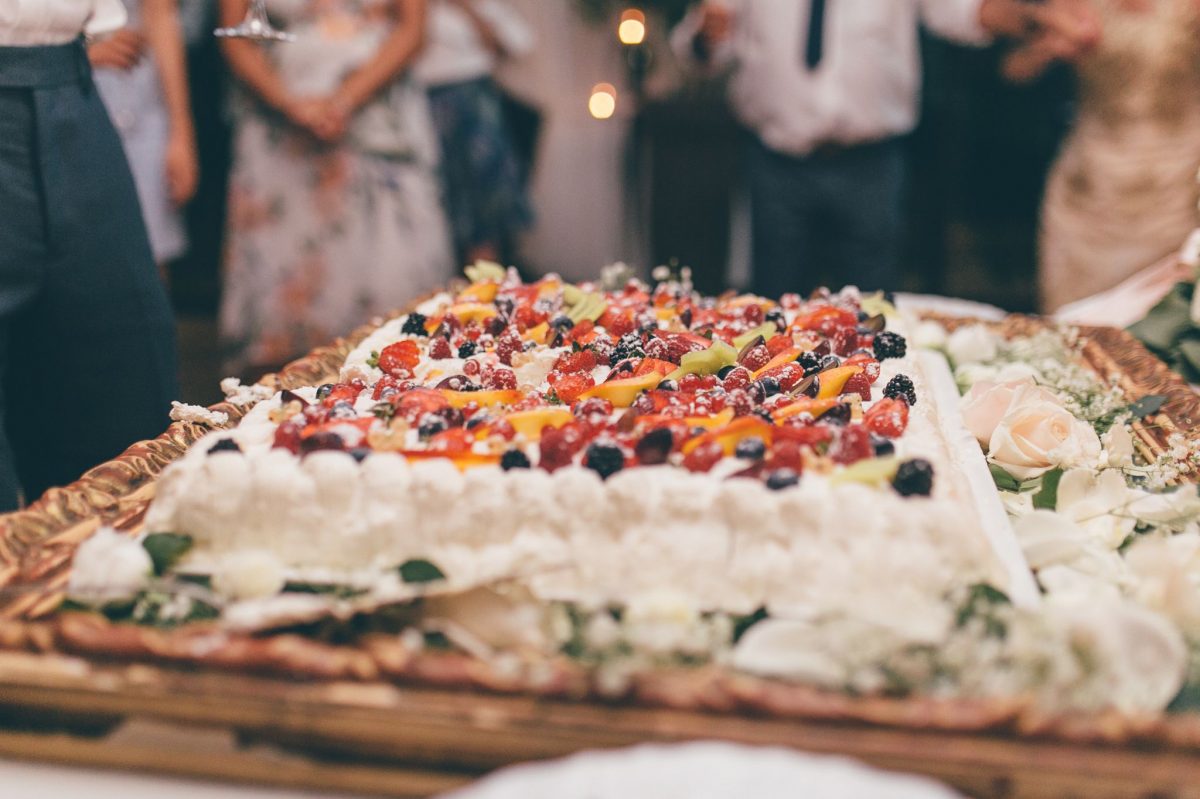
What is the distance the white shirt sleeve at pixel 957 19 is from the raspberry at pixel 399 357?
2279mm

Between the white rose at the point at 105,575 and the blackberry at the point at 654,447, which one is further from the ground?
the blackberry at the point at 654,447

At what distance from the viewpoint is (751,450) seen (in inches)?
53.9

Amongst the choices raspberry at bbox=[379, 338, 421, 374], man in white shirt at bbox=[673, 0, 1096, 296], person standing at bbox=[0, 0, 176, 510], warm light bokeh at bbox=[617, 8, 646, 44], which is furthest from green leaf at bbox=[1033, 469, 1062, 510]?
warm light bokeh at bbox=[617, 8, 646, 44]

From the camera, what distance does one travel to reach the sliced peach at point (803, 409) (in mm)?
1538

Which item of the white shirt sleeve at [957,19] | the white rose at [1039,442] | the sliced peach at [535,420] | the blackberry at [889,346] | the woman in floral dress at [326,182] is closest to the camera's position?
the sliced peach at [535,420]

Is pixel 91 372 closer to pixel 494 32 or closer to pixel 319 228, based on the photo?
pixel 319 228

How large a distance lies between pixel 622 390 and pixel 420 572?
1.84ft

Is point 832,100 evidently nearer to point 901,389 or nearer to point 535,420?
point 901,389

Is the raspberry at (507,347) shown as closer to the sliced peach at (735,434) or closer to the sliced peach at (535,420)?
the sliced peach at (535,420)

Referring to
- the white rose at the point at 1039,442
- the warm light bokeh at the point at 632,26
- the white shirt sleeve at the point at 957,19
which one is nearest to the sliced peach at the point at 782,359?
the white rose at the point at 1039,442

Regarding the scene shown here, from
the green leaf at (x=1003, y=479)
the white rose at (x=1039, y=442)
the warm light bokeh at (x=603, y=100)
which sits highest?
the warm light bokeh at (x=603, y=100)

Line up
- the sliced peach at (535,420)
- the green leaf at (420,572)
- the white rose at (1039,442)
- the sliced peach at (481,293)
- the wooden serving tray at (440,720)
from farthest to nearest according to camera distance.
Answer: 1. the sliced peach at (481,293)
2. the white rose at (1039,442)
3. the sliced peach at (535,420)
4. the green leaf at (420,572)
5. the wooden serving tray at (440,720)

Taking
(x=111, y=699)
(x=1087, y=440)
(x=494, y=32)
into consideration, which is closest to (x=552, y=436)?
(x=111, y=699)

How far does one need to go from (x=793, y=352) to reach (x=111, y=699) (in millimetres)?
1180
